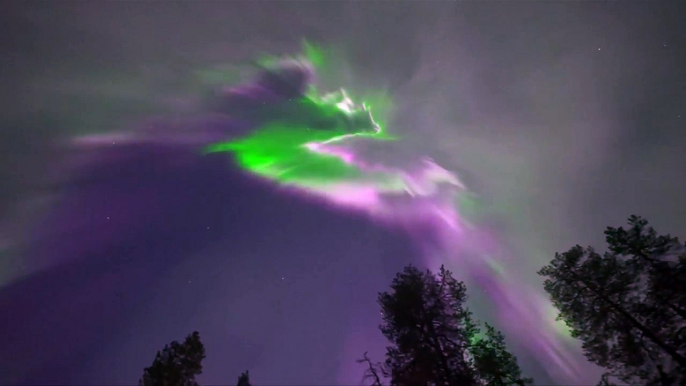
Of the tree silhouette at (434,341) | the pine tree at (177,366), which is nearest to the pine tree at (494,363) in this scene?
the tree silhouette at (434,341)

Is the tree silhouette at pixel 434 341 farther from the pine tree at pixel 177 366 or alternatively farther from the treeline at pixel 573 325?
A: the pine tree at pixel 177 366

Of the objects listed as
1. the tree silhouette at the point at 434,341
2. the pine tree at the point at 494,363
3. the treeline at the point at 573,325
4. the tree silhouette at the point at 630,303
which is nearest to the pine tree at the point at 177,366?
the treeline at the point at 573,325

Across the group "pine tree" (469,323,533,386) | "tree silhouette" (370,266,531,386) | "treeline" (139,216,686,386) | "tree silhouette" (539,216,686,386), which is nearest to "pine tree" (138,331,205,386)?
"treeline" (139,216,686,386)

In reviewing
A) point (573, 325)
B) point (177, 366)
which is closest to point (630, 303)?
point (573, 325)

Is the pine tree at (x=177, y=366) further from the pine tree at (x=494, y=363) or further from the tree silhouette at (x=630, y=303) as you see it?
the tree silhouette at (x=630, y=303)

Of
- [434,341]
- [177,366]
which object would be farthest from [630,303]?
[177,366]

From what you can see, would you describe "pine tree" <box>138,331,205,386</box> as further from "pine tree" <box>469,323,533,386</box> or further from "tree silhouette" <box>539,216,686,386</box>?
"tree silhouette" <box>539,216,686,386</box>

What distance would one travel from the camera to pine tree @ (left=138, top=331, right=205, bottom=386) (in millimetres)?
17781

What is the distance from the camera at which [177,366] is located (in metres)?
18.3

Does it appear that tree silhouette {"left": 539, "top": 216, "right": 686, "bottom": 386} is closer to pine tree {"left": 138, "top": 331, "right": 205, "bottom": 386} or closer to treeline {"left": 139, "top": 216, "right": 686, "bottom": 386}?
treeline {"left": 139, "top": 216, "right": 686, "bottom": 386}

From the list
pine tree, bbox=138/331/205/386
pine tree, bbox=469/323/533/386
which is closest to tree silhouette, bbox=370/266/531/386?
pine tree, bbox=469/323/533/386

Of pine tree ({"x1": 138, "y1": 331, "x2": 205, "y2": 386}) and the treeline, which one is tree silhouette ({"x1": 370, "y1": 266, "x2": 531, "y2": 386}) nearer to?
the treeline

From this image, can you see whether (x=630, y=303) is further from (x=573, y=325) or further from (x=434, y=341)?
(x=434, y=341)

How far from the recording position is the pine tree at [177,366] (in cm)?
1778
